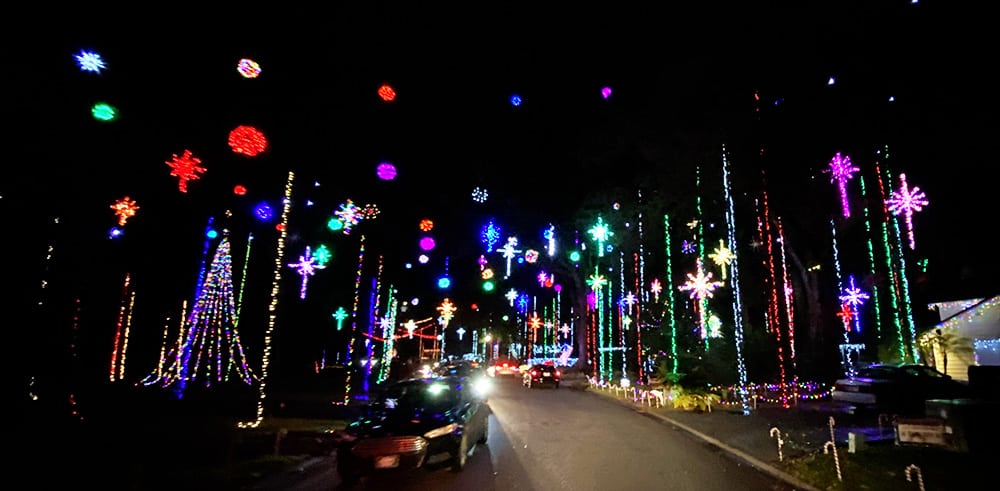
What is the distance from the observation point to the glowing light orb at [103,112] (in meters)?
10.9

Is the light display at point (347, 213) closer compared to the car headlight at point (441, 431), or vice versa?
the car headlight at point (441, 431)

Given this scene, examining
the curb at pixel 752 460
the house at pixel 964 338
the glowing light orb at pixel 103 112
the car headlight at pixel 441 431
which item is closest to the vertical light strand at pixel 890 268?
the house at pixel 964 338

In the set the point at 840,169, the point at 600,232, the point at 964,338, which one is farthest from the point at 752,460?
the point at 600,232

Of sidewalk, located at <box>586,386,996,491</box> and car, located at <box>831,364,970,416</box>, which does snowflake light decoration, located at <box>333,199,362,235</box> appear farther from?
car, located at <box>831,364,970,416</box>

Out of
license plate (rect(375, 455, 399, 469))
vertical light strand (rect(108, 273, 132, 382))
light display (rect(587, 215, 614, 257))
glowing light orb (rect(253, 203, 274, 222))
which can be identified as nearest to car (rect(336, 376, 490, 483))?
license plate (rect(375, 455, 399, 469))

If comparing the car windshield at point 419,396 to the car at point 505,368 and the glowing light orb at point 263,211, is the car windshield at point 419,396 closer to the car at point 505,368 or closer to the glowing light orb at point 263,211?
the glowing light orb at point 263,211

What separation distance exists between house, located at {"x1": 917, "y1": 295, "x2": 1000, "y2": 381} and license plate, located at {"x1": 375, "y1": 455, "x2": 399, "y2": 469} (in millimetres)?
23907

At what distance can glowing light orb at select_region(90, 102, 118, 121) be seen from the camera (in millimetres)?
10891

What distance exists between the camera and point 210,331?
69.5 ft

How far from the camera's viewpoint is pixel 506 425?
14.9 metres

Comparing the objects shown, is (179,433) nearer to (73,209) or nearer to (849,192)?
(73,209)

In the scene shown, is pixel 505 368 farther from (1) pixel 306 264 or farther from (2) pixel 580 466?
(2) pixel 580 466

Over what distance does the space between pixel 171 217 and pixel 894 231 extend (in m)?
31.4

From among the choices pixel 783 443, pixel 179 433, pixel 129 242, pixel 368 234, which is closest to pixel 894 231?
pixel 783 443
